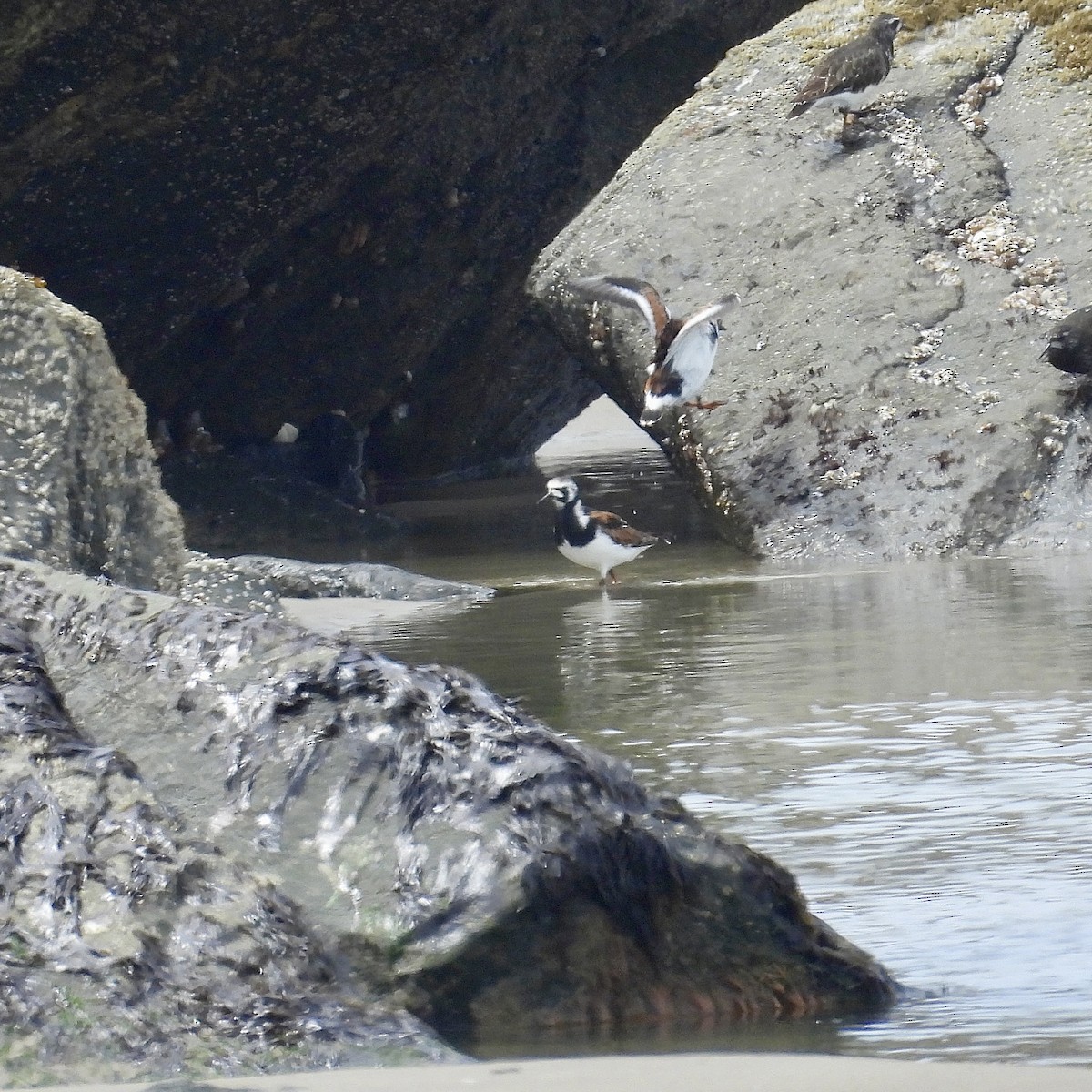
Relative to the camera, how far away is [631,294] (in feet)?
32.6

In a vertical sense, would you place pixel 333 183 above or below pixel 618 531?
above

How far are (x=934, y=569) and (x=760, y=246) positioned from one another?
2.73 metres

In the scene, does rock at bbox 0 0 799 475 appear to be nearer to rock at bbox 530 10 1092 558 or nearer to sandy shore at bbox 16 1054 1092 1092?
rock at bbox 530 10 1092 558

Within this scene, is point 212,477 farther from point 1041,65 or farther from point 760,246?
point 1041,65

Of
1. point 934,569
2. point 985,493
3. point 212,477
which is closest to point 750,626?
point 934,569

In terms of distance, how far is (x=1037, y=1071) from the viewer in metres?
2.52

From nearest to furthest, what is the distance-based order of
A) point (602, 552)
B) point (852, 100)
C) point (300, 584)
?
1. point (602, 552)
2. point (300, 584)
3. point (852, 100)

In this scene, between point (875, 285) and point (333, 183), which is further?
point (333, 183)

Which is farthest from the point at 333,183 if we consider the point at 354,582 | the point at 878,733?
the point at 878,733

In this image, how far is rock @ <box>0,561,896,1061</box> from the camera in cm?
296

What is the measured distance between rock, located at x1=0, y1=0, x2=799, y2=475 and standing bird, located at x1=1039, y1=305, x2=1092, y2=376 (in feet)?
14.1

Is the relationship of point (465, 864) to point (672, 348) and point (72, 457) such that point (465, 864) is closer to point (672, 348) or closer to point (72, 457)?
point (72, 457)

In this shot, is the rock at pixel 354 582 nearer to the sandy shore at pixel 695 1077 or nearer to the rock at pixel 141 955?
the rock at pixel 141 955

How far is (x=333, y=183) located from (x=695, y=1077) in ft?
34.8
